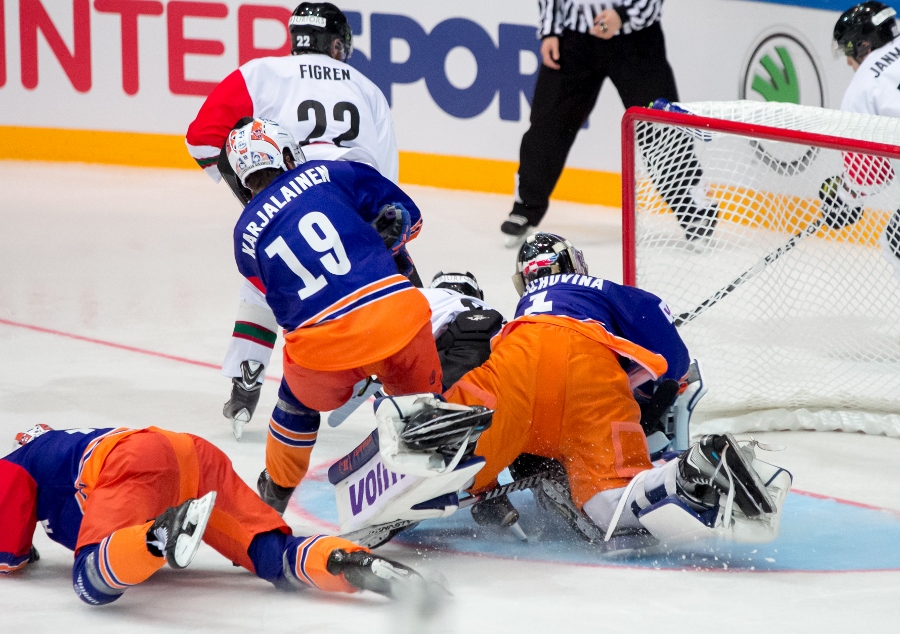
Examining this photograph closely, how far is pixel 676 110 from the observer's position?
12.8 feet

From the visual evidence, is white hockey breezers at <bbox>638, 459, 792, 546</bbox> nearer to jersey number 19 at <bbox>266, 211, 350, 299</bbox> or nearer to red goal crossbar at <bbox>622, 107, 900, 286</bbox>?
jersey number 19 at <bbox>266, 211, 350, 299</bbox>

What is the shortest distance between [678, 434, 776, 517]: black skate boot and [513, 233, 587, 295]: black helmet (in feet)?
2.49

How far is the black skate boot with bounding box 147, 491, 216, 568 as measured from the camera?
2301 mm

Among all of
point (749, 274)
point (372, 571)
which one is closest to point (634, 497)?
point (372, 571)

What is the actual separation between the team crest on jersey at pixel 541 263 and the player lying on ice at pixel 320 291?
1.47 feet

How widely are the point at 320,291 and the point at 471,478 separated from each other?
0.50 meters

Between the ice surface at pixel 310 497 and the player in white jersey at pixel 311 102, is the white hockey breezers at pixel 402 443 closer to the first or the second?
the ice surface at pixel 310 497

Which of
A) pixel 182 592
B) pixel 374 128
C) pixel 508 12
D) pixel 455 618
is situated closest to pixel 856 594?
pixel 455 618

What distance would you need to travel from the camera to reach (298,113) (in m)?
4.00

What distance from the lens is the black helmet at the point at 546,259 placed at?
327 centimetres

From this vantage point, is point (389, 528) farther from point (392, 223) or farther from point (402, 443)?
point (392, 223)

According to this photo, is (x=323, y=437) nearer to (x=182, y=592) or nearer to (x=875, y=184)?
(x=182, y=592)

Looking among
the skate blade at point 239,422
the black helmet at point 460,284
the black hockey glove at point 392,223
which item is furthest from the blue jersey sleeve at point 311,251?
the skate blade at point 239,422

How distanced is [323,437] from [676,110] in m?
1.40
